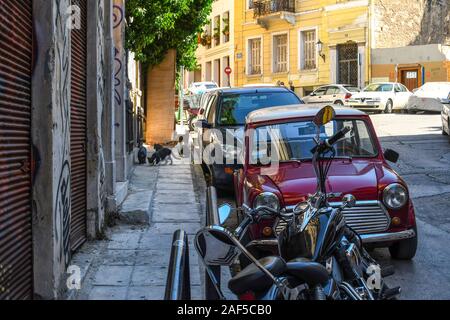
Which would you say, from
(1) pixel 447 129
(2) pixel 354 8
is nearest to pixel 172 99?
(1) pixel 447 129

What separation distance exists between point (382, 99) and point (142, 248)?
81.7 feet

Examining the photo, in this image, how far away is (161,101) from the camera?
19.9m

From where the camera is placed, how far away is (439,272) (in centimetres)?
687


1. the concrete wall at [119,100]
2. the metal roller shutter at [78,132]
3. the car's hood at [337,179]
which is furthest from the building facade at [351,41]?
the metal roller shutter at [78,132]

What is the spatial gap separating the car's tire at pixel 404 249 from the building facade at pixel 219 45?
1527 inches

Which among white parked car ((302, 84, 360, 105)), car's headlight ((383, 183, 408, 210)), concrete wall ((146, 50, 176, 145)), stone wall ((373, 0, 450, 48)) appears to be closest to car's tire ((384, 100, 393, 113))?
white parked car ((302, 84, 360, 105))

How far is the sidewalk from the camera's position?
5.84 meters

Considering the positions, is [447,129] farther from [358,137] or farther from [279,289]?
[279,289]

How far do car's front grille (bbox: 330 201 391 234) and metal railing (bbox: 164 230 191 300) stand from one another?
12.0 ft

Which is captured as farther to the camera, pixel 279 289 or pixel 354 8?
pixel 354 8

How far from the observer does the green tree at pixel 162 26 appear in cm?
1639

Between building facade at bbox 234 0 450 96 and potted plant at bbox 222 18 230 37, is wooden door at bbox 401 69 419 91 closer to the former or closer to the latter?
building facade at bbox 234 0 450 96

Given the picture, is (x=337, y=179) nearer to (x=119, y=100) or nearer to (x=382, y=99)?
(x=119, y=100)
